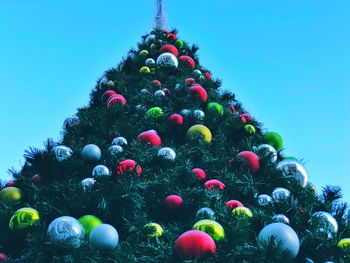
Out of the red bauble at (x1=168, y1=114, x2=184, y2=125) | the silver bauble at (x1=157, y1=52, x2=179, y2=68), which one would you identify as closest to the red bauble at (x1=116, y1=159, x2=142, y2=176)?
the red bauble at (x1=168, y1=114, x2=184, y2=125)

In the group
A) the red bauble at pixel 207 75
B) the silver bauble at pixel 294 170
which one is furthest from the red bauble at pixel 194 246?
the red bauble at pixel 207 75

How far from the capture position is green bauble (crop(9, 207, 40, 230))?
400 centimetres

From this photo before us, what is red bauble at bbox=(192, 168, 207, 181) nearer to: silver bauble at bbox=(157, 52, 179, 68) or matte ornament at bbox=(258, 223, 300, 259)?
matte ornament at bbox=(258, 223, 300, 259)

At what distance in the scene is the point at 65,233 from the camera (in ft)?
11.9

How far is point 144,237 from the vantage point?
3.85m

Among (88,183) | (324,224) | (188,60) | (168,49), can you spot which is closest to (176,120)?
(88,183)

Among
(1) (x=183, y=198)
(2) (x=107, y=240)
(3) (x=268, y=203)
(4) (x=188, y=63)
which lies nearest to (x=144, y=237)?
(2) (x=107, y=240)

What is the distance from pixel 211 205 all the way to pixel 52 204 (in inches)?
51.0

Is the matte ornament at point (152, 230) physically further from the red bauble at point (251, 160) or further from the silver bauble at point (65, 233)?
the red bauble at point (251, 160)

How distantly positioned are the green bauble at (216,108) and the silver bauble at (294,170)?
120cm

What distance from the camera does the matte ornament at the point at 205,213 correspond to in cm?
396

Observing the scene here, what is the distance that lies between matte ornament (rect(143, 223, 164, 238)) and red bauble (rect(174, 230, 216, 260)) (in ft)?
1.27

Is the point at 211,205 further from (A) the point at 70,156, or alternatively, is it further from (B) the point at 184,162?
(A) the point at 70,156

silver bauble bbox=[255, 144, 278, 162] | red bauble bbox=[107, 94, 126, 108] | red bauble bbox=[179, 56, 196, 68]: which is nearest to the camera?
silver bauble bbox=[255, 144, 278, 162]
